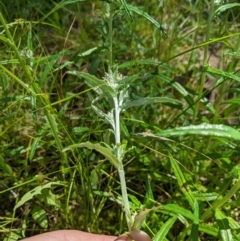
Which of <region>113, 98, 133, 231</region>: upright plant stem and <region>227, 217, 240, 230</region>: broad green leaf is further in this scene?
<region>227, 217, 240, 230</region>: broad green leaf

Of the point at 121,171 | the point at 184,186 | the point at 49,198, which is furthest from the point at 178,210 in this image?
the point at 49,198

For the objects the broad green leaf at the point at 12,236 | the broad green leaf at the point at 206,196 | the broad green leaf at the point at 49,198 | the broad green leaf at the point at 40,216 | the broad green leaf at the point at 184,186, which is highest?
the broad green leaf at the point at 184,186

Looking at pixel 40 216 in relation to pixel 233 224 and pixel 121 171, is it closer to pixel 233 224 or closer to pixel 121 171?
pixel 121 171

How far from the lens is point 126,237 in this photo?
1.25 metres

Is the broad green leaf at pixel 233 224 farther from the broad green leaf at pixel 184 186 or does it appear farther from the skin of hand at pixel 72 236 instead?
the skin of hand at pixel 72 236

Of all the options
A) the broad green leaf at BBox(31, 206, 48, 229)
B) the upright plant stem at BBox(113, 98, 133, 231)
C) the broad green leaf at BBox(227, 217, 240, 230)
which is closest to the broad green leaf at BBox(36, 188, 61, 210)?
the broad green leaf at BBox(31, 206, 48, 229)

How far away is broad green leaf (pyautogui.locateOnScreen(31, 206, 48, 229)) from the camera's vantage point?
61.7 inches

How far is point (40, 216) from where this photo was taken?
5.19 feet

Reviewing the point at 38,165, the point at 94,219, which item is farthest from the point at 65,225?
the point at 38,165

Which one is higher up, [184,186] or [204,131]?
[204,131]

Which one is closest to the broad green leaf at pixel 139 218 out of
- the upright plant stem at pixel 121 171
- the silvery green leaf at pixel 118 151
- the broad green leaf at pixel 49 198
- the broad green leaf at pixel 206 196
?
the upright plant stem at pixel 121 171

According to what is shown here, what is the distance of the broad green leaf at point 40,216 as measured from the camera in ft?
5.14

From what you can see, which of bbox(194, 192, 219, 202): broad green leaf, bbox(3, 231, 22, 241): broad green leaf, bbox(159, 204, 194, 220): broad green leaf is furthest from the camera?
bbox(3, 231, 22, 241): broad green leaf

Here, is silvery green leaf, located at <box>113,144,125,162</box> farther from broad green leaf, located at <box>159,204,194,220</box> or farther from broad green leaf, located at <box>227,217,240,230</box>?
broad green leaf, located at <box>227,217,240,230</box>
